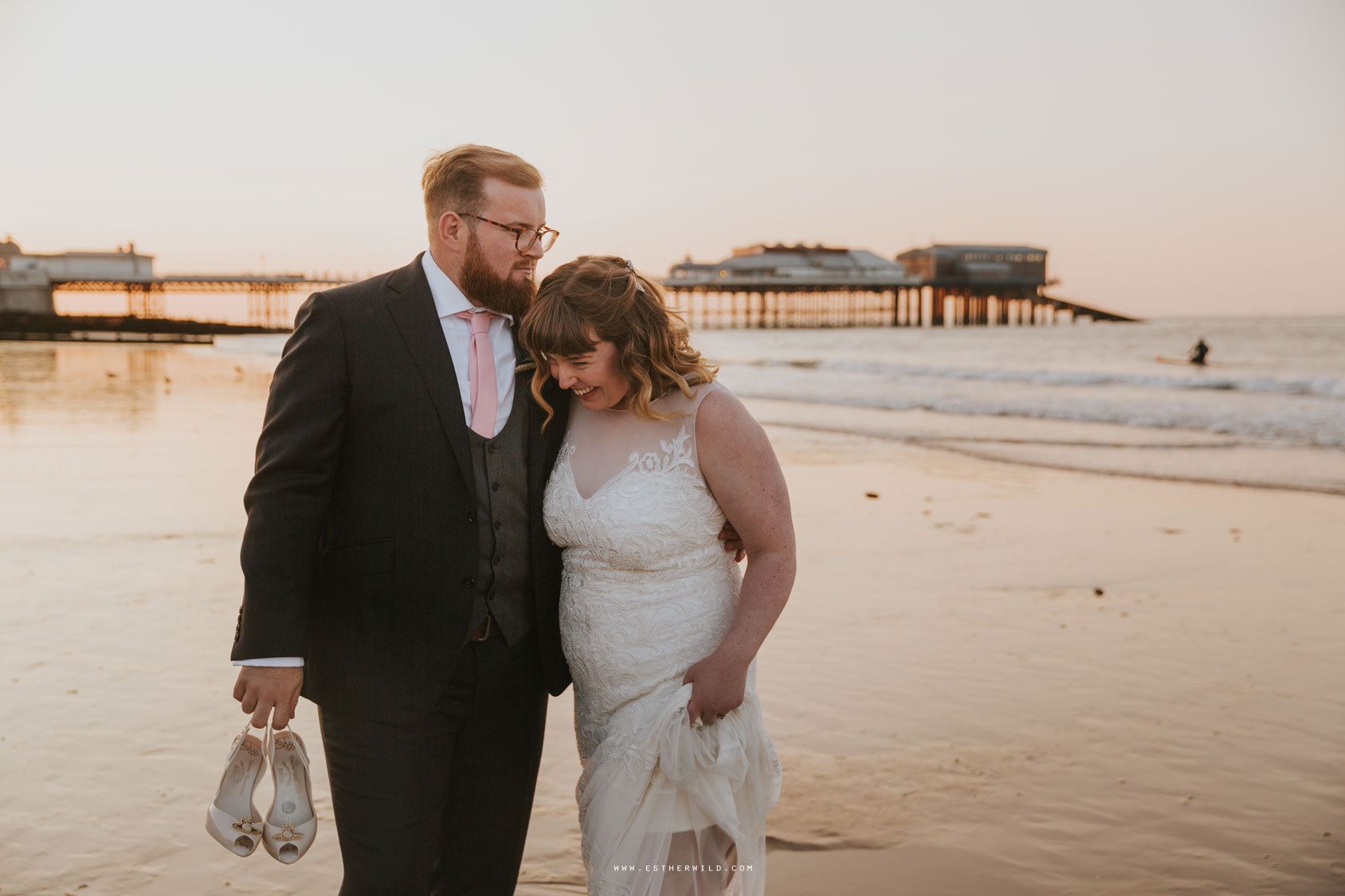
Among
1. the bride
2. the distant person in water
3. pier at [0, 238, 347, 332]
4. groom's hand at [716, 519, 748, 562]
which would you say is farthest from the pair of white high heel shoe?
pier at [0, 238, 347, 332]

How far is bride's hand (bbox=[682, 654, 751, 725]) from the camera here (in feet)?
7.25

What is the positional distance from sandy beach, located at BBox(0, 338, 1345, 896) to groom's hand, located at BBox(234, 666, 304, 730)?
3.21 ft

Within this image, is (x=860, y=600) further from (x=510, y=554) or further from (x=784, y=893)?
(x=510, y=554)

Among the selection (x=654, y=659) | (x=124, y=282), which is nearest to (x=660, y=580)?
(x=654, y=659)

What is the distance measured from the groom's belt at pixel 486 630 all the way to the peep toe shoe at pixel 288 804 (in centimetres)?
42

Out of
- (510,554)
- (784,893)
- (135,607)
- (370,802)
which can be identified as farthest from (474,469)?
(135,607)

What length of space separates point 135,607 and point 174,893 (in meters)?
2.71

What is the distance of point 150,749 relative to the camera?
3.62 m

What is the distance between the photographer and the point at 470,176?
7.61 feet

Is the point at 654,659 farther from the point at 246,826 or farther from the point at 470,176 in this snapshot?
the point at 470,176

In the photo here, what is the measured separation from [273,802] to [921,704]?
2.72m

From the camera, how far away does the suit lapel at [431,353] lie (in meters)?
2.25

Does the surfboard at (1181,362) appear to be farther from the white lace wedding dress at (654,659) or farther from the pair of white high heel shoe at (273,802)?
the pair of white high heel shoe at (273,802)

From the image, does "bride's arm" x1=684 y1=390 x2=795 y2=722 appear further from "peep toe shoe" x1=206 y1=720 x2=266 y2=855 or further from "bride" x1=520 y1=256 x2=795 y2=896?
"peep toe shoe" x1=206 y1=720 x2=266 y2=855
